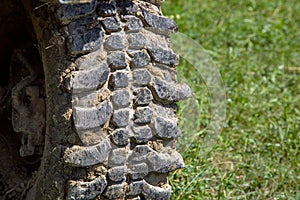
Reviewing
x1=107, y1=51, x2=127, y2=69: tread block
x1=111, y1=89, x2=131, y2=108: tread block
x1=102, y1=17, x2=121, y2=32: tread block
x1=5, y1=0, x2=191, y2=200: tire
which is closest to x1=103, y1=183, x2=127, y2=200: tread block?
x1=5, y1=0, x2=191, y2=200: tire

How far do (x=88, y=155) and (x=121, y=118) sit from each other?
14cm

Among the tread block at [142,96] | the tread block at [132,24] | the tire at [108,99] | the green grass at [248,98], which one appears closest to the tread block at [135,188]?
the tire at [108,99]

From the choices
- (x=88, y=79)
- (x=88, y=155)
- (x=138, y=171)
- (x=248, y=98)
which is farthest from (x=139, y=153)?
(x=248, y=98)

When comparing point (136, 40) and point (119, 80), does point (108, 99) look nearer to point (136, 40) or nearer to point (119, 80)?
point (119, 80)

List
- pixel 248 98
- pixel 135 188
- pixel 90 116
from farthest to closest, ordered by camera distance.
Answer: pixel 248 98
pixel 135 188
pixel 90 116

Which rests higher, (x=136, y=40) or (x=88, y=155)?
(x=136, y=40)

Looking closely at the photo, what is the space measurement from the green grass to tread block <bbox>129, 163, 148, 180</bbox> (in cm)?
62

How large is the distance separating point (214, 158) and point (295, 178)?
0.36m

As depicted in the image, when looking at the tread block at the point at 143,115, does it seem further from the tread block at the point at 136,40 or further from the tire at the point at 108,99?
the tread block at the point at 136,40

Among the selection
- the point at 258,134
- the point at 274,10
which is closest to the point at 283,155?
the point at 258,134

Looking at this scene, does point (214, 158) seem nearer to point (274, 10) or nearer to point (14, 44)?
point (14, 44)

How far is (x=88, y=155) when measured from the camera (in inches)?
80.0

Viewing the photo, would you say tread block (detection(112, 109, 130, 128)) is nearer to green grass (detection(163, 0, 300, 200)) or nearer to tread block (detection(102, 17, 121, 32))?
tread block (detection(102, 17, 121, 32))

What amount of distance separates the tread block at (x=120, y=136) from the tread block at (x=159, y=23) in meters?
0.33
